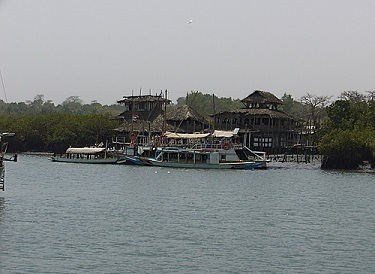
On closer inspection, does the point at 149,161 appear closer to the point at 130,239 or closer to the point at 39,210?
the point at 39,210

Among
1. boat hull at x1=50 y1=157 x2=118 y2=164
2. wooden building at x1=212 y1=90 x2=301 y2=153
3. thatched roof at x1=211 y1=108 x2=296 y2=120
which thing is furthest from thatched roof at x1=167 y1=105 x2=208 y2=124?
boat hull at x1=50 y1=157 x2=118 y2=164

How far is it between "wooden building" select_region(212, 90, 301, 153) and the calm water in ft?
121

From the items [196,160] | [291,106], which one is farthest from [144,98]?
[291,106]

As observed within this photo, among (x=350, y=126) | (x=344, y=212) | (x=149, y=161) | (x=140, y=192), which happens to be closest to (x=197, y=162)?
(x=149, y=161)

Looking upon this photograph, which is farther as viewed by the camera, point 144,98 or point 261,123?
point 144,98

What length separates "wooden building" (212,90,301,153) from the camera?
10228 centimetres

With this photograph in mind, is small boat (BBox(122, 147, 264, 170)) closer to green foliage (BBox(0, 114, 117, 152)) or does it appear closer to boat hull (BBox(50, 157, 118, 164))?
boat hull (BBox(50, 157, 118, 164))

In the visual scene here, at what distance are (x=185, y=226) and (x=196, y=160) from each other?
48.9m

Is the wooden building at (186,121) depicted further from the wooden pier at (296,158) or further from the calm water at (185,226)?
the calm water at (185,226)

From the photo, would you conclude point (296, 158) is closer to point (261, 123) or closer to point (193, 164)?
point (261, 123)

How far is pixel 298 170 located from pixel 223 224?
47276 mm

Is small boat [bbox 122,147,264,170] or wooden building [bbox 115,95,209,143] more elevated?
wooden building [bbox 115,95,209,143]

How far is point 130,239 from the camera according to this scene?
3300 centimetres

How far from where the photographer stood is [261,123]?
336 ft
